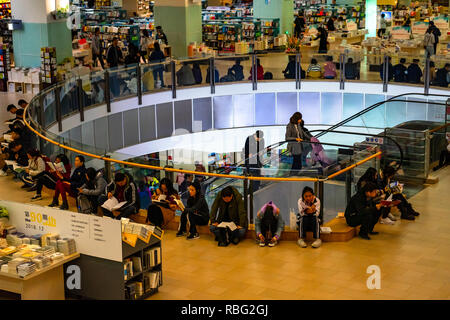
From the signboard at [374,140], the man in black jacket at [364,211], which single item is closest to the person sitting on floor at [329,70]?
the signboard at [374,140]

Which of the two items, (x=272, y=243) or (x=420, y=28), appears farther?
(x=420, y=28)

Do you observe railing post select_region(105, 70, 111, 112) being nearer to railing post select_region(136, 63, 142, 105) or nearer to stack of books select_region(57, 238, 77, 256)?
railing post select_region(136, 63, 142, 105)

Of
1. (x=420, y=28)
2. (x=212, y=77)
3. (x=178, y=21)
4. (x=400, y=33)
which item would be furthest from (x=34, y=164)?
(x=420, y=28)

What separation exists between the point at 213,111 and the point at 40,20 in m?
5.95

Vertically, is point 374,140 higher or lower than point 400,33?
lower

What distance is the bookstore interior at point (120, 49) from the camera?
30.3ft

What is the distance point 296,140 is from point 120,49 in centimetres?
1065

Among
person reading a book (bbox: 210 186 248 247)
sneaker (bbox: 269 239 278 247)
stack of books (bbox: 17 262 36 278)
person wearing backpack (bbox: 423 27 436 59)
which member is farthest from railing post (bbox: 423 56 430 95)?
stack of books (bbox: 17 262 36 278)

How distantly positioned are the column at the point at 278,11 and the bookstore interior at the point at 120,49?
4cm

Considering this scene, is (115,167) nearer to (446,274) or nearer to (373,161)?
(373,161)

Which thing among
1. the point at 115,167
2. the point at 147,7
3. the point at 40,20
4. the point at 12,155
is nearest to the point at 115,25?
the point at 40,20

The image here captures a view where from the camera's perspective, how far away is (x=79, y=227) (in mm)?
9320

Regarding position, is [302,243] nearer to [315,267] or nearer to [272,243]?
[272,243]

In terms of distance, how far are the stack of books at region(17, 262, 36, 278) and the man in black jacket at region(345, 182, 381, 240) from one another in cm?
503
